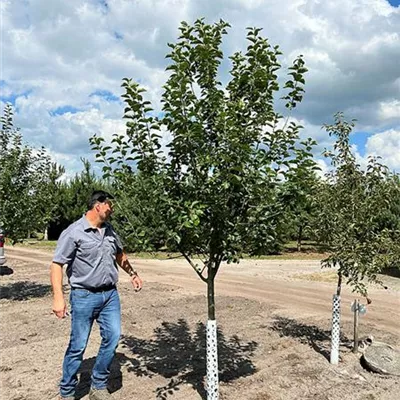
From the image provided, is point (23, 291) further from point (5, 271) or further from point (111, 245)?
point (111, 245)

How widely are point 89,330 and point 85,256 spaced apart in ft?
2.35

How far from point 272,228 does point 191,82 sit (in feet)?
4.81

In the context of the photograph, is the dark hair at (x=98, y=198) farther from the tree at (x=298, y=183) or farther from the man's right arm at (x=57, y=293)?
the tree at (x=298, y=183)

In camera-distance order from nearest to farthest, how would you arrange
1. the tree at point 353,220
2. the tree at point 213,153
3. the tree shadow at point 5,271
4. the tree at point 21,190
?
the tree at point 213,153 < the tree at point 353,220 < the tree at point 21,190 < the tree shadow at point 5,271

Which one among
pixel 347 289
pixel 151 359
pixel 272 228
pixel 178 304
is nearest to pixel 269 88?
Result: pixel 272 228

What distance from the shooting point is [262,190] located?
12.9 ft

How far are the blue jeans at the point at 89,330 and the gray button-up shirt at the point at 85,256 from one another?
0.12 m

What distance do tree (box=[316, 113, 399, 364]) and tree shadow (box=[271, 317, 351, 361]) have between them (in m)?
0.77

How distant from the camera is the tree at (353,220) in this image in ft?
18.6

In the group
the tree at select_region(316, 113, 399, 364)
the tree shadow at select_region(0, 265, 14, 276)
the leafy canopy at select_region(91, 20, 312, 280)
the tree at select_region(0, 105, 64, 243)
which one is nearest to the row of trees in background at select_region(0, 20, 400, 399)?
the leafy canopy at select_region(91, 20, 312, 280)

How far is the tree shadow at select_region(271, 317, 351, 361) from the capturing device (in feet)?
21.8

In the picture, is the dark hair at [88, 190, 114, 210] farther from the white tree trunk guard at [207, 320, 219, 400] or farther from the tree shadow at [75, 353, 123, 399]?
the tree shadow at [75, 353, 123, 399]

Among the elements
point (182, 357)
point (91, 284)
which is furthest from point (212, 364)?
point (182, 357)

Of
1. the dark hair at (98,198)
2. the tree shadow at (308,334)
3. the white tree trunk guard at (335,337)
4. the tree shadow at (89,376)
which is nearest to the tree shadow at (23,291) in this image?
the tree shadow at (89,376)
